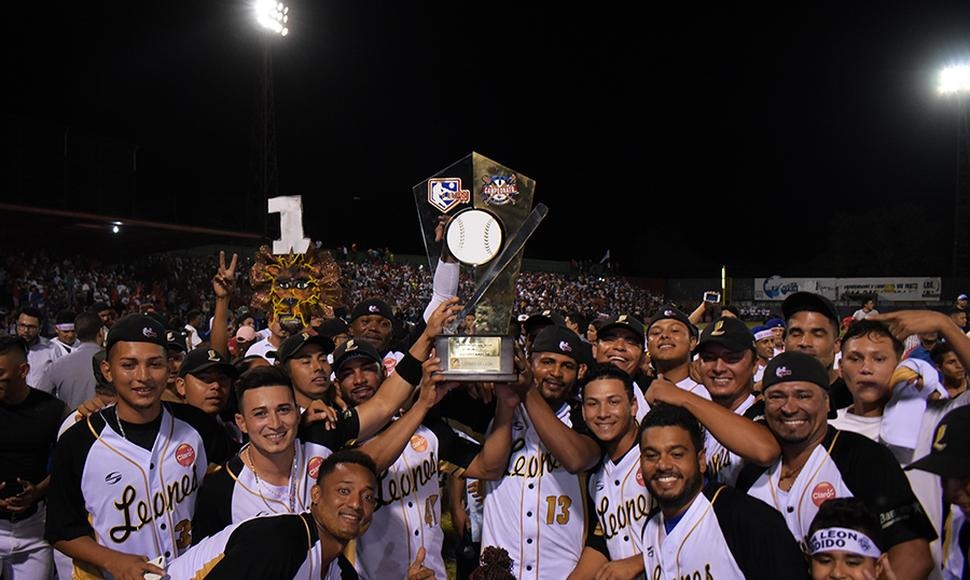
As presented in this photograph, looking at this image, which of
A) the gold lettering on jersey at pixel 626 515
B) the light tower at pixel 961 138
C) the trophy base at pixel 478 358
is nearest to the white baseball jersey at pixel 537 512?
the gold lettering on jersey at pixel 626 515

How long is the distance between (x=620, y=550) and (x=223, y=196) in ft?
103

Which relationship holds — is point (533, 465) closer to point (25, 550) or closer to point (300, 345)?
point (300, 345)

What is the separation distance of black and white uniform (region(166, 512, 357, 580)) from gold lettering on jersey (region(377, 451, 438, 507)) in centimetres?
96

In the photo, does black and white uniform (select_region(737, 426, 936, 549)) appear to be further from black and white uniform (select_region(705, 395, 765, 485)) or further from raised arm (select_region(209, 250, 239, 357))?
raised arm (select_region(209, 250, 239, 357))

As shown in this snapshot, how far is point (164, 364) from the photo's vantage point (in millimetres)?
3645

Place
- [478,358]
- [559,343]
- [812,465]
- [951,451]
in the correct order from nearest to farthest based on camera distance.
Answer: [951,451], [812,465], [478,358], [559,343]

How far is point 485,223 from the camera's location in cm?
369

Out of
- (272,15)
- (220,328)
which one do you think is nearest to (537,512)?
(220,328)

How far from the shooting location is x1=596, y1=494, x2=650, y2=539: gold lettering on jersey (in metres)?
3.50

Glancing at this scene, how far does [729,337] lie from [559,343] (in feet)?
3.15

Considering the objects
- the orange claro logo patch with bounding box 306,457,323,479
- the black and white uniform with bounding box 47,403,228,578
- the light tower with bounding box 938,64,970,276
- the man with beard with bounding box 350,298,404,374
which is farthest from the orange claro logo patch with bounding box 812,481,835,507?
the light tower with bounding box 938,64,970,276

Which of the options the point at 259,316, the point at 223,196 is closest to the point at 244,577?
the point at 259,316

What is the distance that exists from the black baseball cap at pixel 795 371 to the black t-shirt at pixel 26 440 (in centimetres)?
430

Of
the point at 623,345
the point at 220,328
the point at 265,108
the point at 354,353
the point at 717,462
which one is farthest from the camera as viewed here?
the point at 265,108
